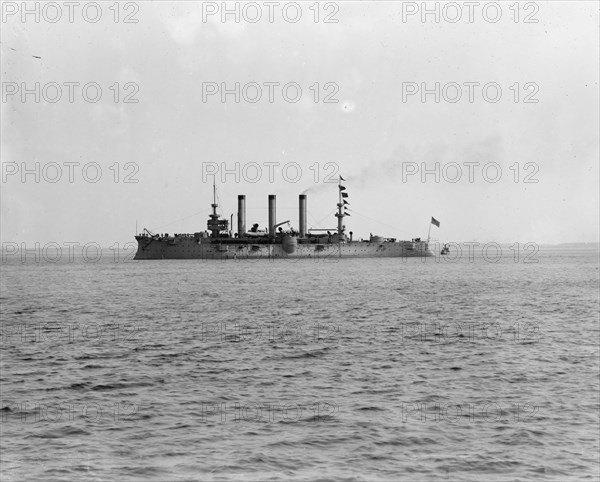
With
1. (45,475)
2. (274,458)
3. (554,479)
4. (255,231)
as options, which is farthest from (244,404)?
(255,231)

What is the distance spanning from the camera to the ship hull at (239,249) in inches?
3551

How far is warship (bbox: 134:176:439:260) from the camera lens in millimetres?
89688

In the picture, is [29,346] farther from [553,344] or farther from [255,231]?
[255,231]

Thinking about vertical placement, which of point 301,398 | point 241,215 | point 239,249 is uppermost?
point 241,215

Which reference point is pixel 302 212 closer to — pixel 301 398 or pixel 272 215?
pixel 272 215

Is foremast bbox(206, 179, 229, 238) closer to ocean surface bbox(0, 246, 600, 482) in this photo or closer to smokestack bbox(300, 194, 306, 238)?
smokestack bbox(300, 194, 306, 238)

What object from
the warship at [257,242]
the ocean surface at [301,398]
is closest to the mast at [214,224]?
the warship at [257,242]

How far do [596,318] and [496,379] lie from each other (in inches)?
556

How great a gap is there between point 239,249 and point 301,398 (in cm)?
7852

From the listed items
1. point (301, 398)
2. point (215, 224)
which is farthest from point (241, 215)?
point (301, 398)

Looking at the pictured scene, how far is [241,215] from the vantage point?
296 feet

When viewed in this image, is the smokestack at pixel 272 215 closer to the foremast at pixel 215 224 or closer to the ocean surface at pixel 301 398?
the foremast at pixel 215 224

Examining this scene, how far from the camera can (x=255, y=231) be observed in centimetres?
9181

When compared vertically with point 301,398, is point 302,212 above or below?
above
